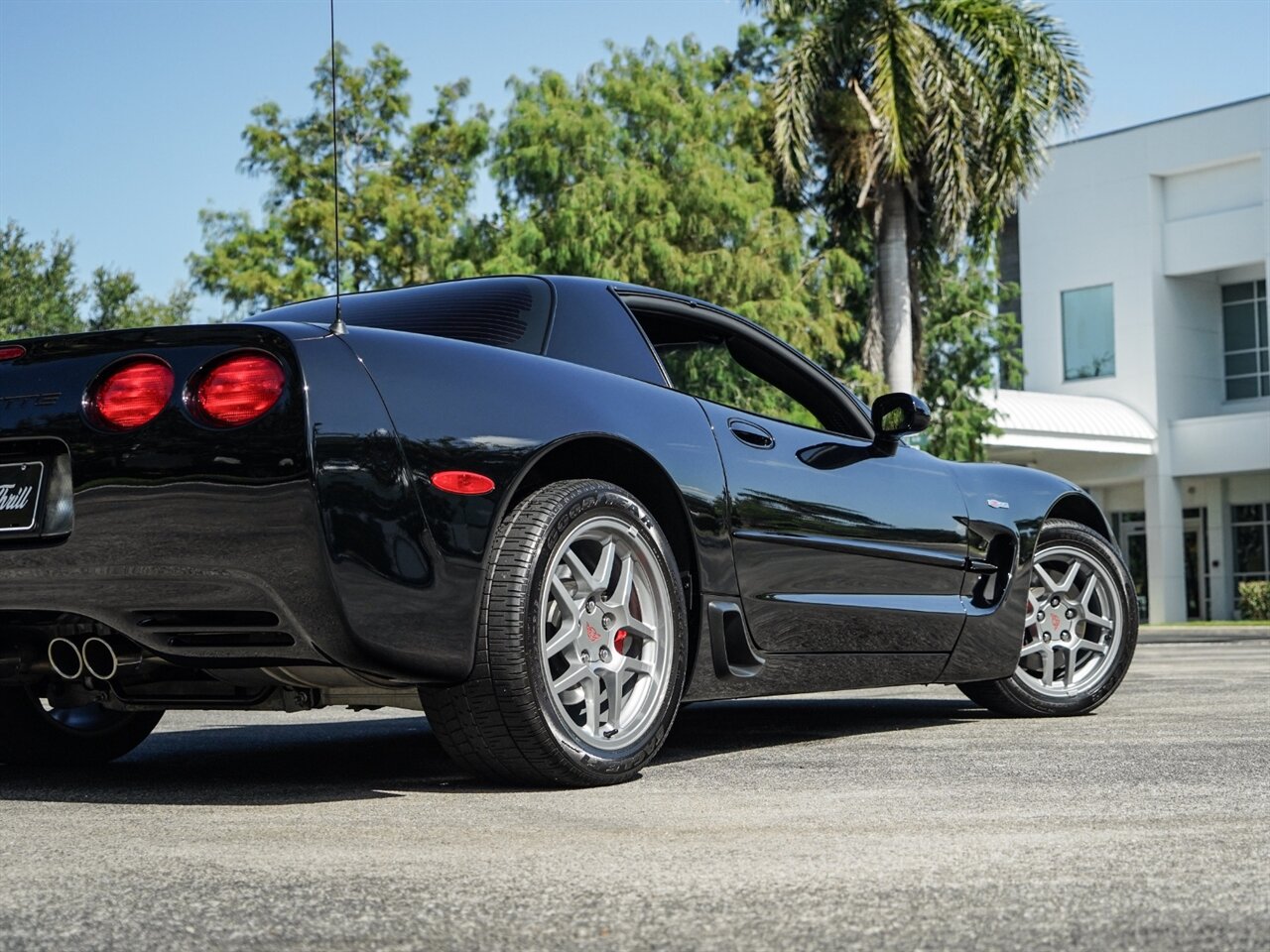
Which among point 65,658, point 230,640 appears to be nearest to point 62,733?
point 65,658

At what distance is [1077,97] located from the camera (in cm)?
2412

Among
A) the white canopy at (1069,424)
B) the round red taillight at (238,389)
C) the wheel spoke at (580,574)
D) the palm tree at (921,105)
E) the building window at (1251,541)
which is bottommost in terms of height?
the building window at (1251,541)

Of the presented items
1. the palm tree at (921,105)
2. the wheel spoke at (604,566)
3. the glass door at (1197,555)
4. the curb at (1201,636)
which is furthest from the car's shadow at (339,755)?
the glass door at (1197,555)

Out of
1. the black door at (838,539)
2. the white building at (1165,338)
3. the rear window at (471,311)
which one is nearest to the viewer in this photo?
the rear window at (471,311)

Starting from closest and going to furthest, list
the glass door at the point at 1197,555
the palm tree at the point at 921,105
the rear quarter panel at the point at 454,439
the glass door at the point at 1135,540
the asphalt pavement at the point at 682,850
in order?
the asphalt pavement at the point at 682,850 → the rear quarter panel at the point at 454,439 → the palm tree at the point at 921,105 → the glass door at the point at 1197,555 → the glass door at the point at 1135,540

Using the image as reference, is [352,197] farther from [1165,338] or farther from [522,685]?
[522,685]

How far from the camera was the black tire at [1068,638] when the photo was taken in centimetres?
609

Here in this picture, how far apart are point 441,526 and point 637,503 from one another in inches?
27.1

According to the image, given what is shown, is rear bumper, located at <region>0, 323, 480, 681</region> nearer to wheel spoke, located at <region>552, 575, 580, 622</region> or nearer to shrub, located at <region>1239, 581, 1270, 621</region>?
wheel spoke, located at <region>552, 575, 580, 622</region>

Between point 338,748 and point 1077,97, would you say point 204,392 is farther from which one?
point 1077,97

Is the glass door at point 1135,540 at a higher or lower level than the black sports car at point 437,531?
lower

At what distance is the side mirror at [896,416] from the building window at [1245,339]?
3394cm

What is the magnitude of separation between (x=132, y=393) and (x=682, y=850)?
1.61 metres

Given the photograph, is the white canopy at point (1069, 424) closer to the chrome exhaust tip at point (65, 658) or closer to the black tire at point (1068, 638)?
the black tire at point (1068, 638)
